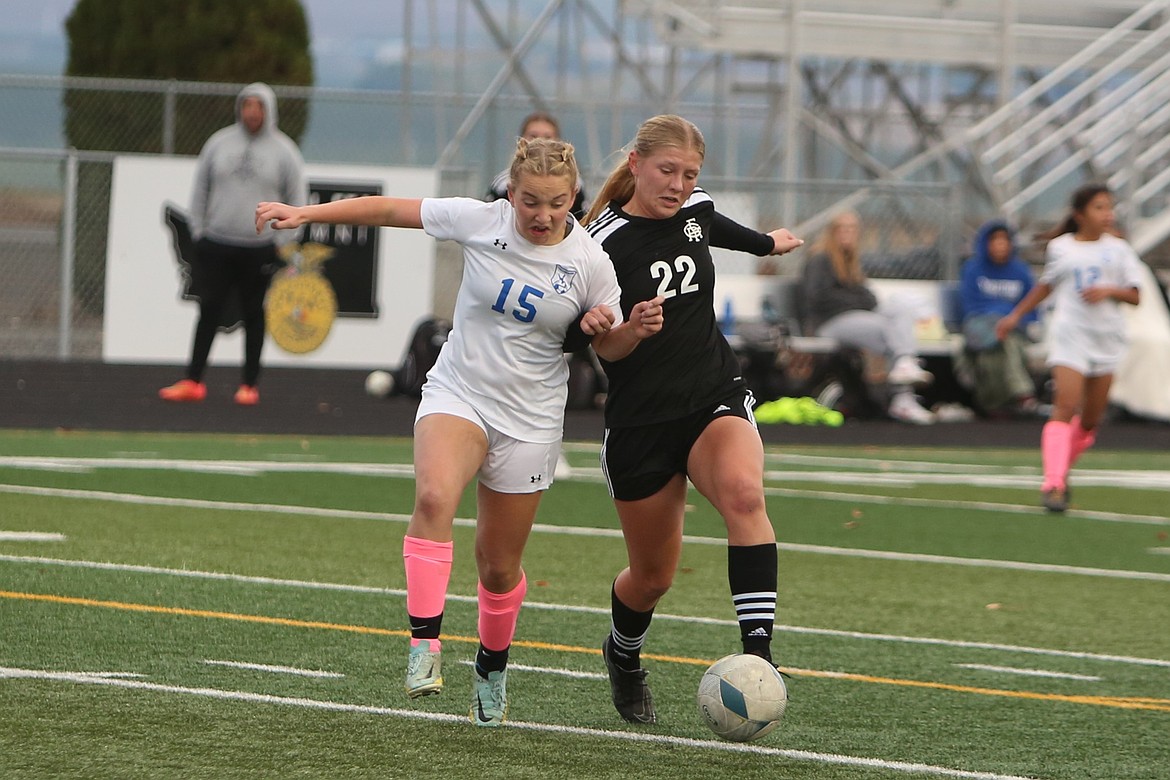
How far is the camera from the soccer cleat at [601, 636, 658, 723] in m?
5.66

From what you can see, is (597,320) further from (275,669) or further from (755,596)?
(275,669)

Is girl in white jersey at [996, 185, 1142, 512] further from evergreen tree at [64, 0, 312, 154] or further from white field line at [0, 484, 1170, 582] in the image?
evergreen tree at [64, 0, 312, 154]

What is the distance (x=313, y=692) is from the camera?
18.8 ft

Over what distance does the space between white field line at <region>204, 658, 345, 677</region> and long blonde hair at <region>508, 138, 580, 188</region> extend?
5.52 feet

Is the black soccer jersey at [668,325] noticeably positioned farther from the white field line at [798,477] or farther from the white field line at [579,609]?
the white field line at [798,477]

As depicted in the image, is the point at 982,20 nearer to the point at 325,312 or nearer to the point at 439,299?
the point at 439,299

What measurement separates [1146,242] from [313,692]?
776 inches

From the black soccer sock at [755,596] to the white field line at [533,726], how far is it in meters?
0.28

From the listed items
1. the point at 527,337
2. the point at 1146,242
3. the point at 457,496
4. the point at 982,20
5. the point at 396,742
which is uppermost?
the point at 982,20

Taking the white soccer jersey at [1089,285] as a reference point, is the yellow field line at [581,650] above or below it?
below

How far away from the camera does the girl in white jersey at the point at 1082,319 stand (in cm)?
1195

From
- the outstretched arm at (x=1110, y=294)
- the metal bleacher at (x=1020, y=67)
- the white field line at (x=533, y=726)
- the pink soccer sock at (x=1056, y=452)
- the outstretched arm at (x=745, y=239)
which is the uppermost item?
the metal bleacher at (x=1020, y=67)

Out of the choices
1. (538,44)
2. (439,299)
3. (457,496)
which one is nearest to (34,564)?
(457,496)

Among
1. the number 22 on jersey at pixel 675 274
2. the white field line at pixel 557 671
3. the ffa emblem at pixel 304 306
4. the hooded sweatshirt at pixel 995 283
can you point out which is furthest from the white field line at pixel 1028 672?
the ffa emblem at pixel 304 306
